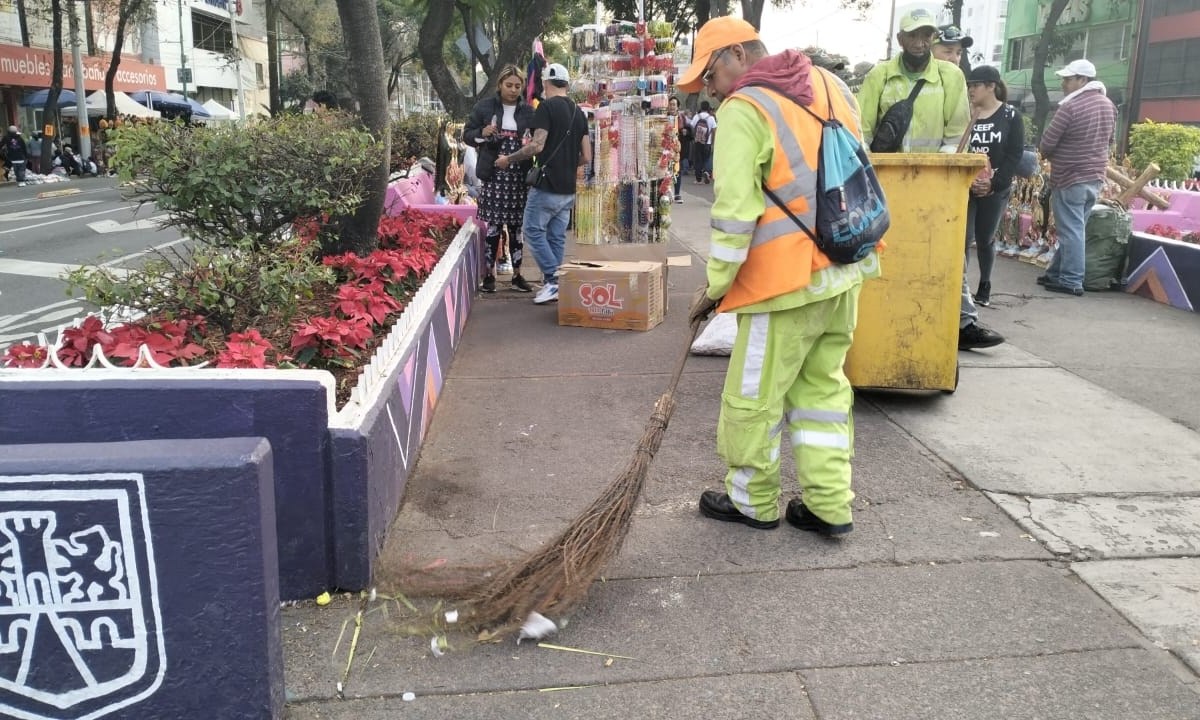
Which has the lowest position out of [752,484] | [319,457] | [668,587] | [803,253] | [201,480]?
[668,587]

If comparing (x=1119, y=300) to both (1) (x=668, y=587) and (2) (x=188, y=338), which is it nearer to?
(1) (x=668, y=587)

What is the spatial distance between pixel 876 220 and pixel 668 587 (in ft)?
4.79

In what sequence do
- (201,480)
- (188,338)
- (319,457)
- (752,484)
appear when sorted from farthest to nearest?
(188,338)
(752,484)
(319,457)
(201,480)

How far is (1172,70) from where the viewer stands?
45.5ft

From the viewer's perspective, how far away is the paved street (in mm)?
8375

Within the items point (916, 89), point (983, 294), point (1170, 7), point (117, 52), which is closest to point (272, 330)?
point (916, 89)

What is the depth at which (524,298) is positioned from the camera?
8.23 m

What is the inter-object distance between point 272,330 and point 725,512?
6.90ft

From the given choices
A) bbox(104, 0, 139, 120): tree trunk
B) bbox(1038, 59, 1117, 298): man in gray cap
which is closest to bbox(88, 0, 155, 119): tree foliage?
bbox(104, 0, 139, 120): tree trunk

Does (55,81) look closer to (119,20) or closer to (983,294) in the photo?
(119,20)

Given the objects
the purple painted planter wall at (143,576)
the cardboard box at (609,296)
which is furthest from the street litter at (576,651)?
the cardboard box at (609,296)

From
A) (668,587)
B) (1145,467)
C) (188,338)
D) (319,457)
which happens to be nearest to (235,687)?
(319,457)

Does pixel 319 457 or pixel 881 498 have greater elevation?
pixel 319 457

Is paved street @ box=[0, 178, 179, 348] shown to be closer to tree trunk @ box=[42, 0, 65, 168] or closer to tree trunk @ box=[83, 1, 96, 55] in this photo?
tree trunk @ box=[42, 0, 65, 168]
